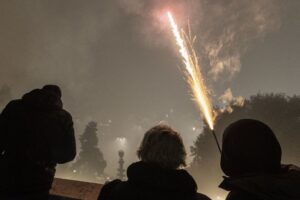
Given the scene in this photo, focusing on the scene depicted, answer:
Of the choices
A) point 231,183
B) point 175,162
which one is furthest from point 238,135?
point 175,162

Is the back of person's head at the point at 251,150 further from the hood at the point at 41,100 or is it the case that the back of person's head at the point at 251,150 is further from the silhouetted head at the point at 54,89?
the silhouetted head at the point at 54,89

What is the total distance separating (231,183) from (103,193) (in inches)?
55.8

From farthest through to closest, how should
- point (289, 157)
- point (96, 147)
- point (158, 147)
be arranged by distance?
1. point (96, 147)
2. point (289, 157)
3. point (158, 147)

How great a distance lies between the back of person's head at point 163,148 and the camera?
11.3 ft

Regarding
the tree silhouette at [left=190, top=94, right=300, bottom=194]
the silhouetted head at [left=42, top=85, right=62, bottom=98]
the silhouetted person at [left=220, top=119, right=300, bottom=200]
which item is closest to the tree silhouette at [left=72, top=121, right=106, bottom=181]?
the tree silhouette at [left=190, top=94, right=300, bottom=194]

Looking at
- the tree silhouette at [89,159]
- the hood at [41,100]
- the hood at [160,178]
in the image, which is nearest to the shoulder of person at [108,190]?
the hood at [160,178]

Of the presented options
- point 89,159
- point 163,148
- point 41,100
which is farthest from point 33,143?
point 89,159

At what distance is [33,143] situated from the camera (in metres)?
4.02

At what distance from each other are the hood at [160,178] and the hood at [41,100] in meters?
1.80

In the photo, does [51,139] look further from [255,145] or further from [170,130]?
[255,145]

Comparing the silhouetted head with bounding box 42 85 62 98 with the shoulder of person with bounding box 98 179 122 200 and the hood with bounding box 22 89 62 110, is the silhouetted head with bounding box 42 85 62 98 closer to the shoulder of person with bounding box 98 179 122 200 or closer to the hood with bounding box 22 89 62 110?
the hood with bounding box 22 89 62 110

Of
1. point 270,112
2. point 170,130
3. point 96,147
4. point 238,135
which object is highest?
point 96,147

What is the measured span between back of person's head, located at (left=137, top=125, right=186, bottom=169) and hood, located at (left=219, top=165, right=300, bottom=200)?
757mm

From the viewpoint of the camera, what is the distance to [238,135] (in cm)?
301
